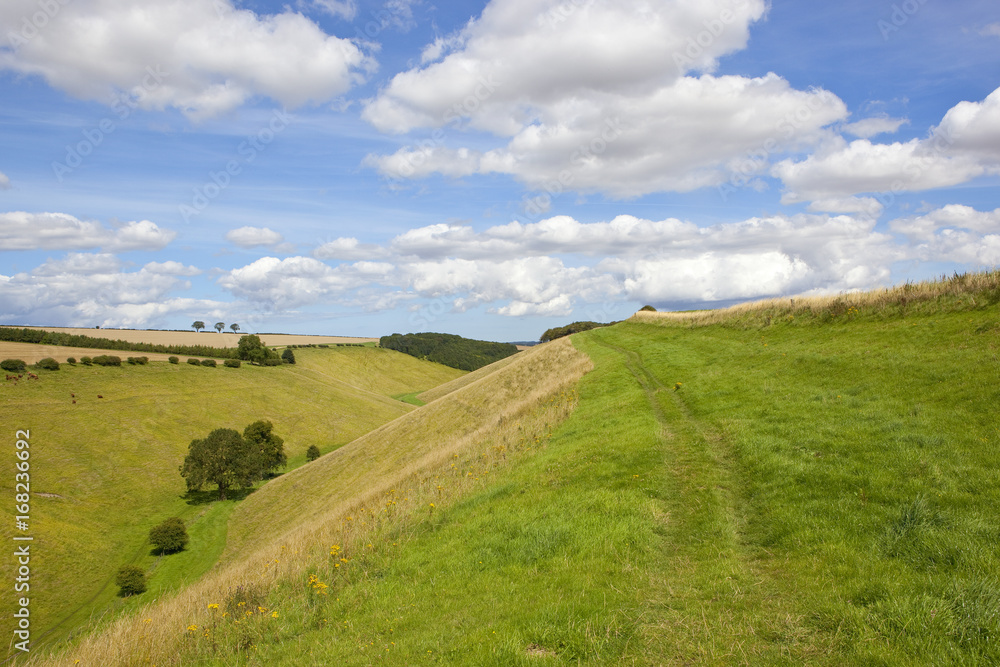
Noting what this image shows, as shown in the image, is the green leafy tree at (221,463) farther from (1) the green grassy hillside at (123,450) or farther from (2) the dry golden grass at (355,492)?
(2) the dry golden grass at (355,492)

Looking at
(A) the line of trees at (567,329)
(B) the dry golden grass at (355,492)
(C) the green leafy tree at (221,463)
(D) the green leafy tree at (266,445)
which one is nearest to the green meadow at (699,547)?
(B) the dry golden grass at (355,492)

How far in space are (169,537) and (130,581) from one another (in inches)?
337

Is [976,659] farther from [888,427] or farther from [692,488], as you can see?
[888,427]

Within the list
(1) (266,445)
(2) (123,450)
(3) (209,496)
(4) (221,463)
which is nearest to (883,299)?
(4) (221,463)

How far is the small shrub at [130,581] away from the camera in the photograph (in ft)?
136

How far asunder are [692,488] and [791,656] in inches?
270

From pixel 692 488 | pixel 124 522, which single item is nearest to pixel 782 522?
pixel 692 488

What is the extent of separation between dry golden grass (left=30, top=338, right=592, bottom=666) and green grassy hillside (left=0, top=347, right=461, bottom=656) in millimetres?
9587

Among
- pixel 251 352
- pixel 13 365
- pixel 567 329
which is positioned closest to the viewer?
pixel 13 365

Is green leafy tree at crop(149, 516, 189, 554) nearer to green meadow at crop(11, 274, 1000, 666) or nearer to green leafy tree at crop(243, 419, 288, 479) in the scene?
green leafy tree at crop(243, 419, 288, 479)

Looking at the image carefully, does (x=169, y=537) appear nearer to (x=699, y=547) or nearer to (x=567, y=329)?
(x=699, y=547)

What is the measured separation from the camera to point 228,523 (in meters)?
58.3

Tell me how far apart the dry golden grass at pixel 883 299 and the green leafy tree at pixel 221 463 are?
2637 inches

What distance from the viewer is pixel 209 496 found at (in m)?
69.5
